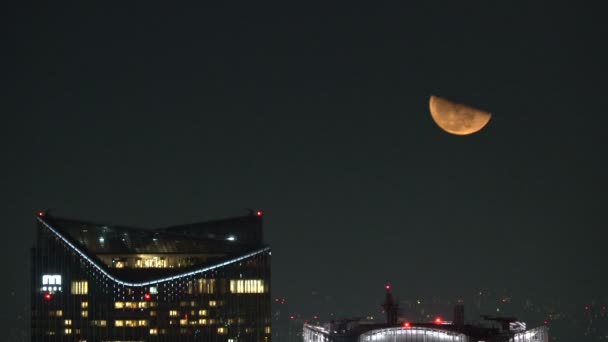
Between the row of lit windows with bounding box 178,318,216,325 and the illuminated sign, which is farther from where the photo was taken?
the row of lit windows with bounding box 178,318,216,325

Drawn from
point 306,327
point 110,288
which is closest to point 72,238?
point 110,288

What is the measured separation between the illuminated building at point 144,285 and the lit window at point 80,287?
140 mm

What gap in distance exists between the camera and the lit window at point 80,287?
15088 cm

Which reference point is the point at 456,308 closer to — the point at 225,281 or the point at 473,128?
the point at 225,281

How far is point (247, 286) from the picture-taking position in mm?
157750

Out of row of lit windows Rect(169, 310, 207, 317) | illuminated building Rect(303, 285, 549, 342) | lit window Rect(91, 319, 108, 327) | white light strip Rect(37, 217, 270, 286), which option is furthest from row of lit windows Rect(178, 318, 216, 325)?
illuminated building Rect(303, 285, 549, 342)

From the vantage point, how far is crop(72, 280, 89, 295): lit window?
495 ft

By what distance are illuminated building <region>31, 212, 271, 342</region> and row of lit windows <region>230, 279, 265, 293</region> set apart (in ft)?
0.48

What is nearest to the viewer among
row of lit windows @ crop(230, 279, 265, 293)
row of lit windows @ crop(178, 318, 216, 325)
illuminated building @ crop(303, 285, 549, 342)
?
illuminated building @ crop(303, 285, 549, 342)

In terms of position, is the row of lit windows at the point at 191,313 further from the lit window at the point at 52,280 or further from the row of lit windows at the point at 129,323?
the lit window at the point at 52,280

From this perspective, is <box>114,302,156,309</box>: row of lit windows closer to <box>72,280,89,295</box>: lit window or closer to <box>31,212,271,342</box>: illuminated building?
<box>31,212,271,342</box>: illuminated building

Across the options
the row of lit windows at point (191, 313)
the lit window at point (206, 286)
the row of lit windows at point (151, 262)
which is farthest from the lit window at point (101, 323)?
the lit window at point (206, 286)

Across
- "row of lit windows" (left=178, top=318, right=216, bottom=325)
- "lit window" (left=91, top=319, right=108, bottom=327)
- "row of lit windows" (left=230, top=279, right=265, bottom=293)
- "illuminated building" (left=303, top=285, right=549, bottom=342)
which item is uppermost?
"row of lit windows" (left=230, top=279, right=265, bottom=293)

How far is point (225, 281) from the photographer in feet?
511
